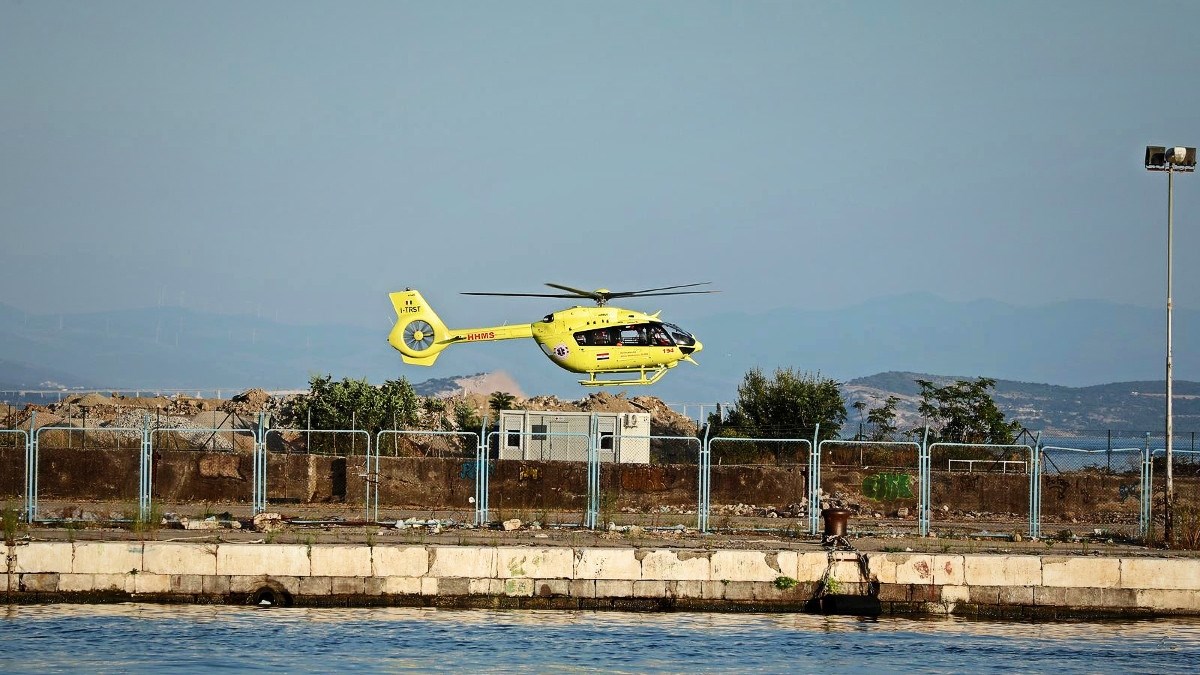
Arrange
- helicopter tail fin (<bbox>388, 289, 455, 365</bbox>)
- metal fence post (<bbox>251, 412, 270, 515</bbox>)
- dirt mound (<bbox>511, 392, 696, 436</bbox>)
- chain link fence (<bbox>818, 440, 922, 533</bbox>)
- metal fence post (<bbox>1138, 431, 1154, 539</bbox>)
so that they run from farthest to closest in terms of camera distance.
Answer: dirt mound (<bbox>511, 392, 696, 436</bbox>), helicopter tail fin (<bbox>388, 289, 455, 365</bbox>), chain link fence (<bbox>818, 440, 922, 533</bbox>), metal fence post (<bbox>1138, 431, 1154, 539</bbox>), metal fence post (<bbox>251, 412, 270, 515</bbox>)

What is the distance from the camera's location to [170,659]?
22.4 metres

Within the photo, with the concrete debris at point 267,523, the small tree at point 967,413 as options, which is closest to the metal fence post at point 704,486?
the concrete debris at point 267,523

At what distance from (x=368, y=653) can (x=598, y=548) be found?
5.50 metres

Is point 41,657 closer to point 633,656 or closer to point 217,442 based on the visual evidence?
point 633,656

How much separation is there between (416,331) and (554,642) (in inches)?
1084

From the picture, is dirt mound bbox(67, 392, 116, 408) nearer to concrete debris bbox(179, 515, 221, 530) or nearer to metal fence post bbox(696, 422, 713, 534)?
concrete debris bbox(179, 515, 221, 530)

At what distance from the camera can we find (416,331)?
5094 cm

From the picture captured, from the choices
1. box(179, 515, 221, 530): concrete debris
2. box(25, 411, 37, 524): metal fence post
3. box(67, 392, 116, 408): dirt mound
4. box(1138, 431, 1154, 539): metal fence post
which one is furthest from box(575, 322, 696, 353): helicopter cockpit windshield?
box(67, 392, 116, 408): dirt mound

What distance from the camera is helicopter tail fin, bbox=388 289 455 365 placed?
167 feet

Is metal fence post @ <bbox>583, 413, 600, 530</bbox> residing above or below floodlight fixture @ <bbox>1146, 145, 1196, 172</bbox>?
below

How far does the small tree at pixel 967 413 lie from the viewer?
56812 mm

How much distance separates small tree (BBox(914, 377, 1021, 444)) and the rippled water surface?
97.1 ft

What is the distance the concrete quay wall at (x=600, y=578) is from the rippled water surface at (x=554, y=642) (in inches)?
13.1

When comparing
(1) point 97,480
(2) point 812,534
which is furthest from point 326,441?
(2) point 812,534
